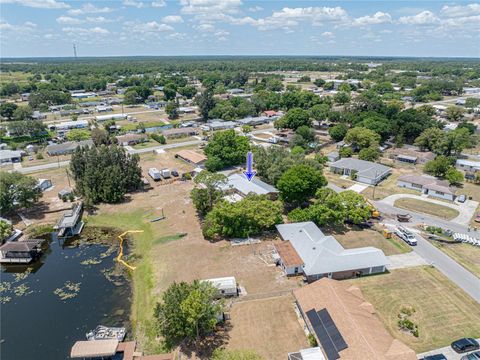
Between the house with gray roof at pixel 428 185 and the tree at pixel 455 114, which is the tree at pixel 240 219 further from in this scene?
the tree at pixel 455 114

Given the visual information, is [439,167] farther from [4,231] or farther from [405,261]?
[4,231]

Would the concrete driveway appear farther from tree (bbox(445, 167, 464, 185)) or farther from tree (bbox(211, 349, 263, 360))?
tree (bbox(445, 167, 464, 185))

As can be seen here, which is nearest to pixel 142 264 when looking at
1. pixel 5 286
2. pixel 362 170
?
pixel 5 286

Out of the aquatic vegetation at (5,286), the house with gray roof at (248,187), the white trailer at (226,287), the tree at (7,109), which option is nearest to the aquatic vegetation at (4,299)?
the aquatic vegetation at (5,286)

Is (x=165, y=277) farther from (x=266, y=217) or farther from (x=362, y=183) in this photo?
(x=362, y=183)

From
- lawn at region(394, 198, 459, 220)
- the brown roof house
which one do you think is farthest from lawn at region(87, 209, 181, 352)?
lawn at region(394, 198, 459, 220)

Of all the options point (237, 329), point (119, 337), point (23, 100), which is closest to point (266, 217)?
point (237, 329)
